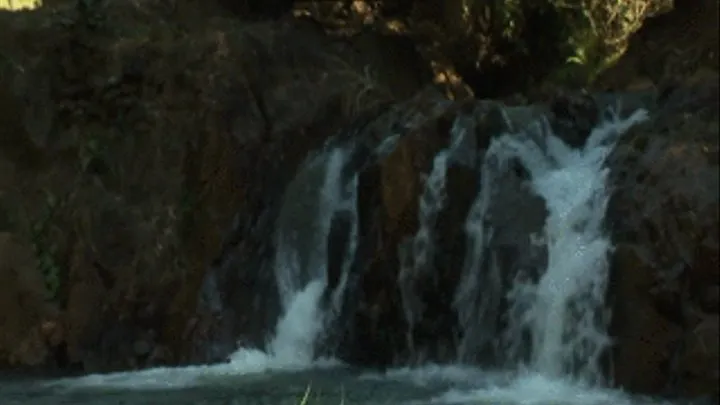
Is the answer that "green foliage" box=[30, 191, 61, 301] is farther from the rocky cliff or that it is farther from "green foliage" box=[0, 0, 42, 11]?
"green foliage" box=[0, 0, 42, 11]

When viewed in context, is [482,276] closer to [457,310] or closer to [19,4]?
[457,310]

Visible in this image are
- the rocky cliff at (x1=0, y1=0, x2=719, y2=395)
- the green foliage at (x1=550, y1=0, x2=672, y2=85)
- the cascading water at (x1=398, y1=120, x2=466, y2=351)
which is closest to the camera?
the cascading water at (x1=398, y1=120, x2=466, y2=351)

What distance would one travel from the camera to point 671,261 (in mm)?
6867

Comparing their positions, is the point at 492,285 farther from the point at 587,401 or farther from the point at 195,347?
the point at 195,347

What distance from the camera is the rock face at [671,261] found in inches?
262

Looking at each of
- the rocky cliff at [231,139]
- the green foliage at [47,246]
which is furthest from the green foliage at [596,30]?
the green foliage at [47,246]

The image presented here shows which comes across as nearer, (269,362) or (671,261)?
(671,261)

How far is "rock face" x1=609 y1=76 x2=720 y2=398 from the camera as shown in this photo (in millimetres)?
6645

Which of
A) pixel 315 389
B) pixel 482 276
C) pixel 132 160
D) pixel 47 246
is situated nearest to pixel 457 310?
pixel 482 276

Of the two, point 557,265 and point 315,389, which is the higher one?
point 557,265

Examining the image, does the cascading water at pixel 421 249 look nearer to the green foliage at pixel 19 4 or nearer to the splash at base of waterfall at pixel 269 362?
the splash at base of waterfall at pixel 269 362

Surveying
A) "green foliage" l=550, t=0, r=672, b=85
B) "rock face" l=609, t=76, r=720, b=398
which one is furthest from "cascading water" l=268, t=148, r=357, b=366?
"green foliage" l=550, t=0, r=672, b=85

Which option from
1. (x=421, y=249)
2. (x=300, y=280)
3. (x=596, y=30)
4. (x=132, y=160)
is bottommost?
(x=300, y=280)

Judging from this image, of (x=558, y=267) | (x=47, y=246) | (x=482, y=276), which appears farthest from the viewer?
(x=47, y=246)
